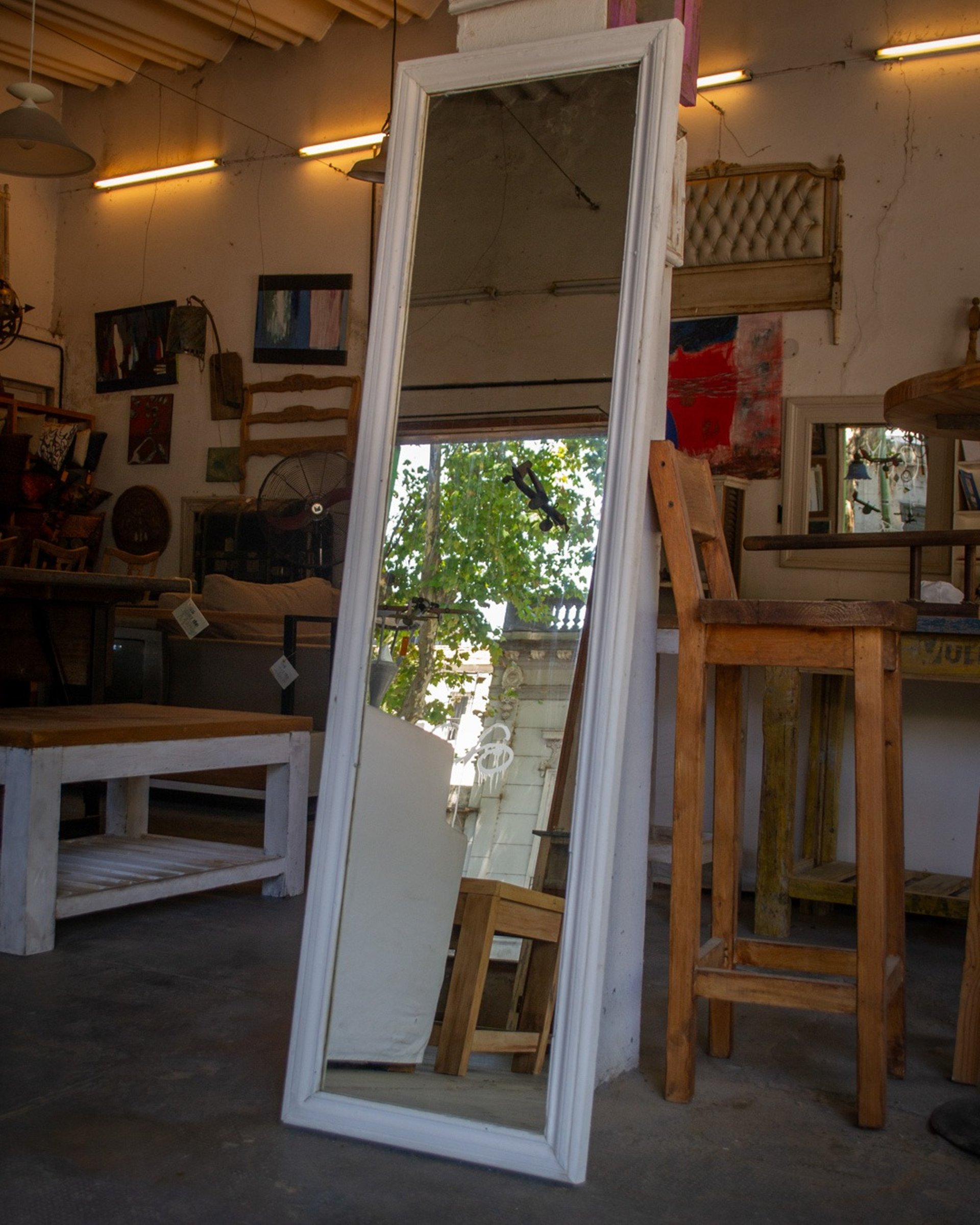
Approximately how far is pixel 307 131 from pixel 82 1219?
6.98m

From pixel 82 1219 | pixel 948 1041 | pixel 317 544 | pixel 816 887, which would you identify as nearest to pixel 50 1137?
pixel 82 1219

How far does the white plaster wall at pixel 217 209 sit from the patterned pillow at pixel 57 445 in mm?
275

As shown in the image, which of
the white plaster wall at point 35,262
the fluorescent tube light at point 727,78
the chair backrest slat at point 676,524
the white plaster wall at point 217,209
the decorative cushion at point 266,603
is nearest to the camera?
the chair backrest slat at point 676,524

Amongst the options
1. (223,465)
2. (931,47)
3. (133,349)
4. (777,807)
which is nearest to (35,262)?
(133,349)

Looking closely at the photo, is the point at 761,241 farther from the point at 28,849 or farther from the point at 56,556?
the point at 56,556

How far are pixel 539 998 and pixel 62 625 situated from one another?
2.82 m

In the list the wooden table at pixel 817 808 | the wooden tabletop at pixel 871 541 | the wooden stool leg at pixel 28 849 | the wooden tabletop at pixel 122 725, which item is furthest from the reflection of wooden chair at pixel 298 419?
the wooden stool leg at pixel 28 849

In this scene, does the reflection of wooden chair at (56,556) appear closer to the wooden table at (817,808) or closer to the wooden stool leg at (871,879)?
the wooden table at (817,808)

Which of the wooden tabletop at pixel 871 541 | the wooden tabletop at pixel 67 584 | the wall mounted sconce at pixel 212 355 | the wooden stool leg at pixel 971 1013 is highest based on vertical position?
the wall mounted sconce at pixel 212 355

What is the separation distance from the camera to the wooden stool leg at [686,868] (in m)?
1.99

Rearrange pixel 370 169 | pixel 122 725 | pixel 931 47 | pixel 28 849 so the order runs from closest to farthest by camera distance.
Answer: pixel 28 849 < pixel 122 725 < pixel 931 47 < pixel 370 169

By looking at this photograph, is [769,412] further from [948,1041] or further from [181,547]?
[181,547]

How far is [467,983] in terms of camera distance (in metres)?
1.90

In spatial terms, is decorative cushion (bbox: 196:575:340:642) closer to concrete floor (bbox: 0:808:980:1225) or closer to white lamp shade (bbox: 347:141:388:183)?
white lamp shade (bbox: 347:141:388:183)
